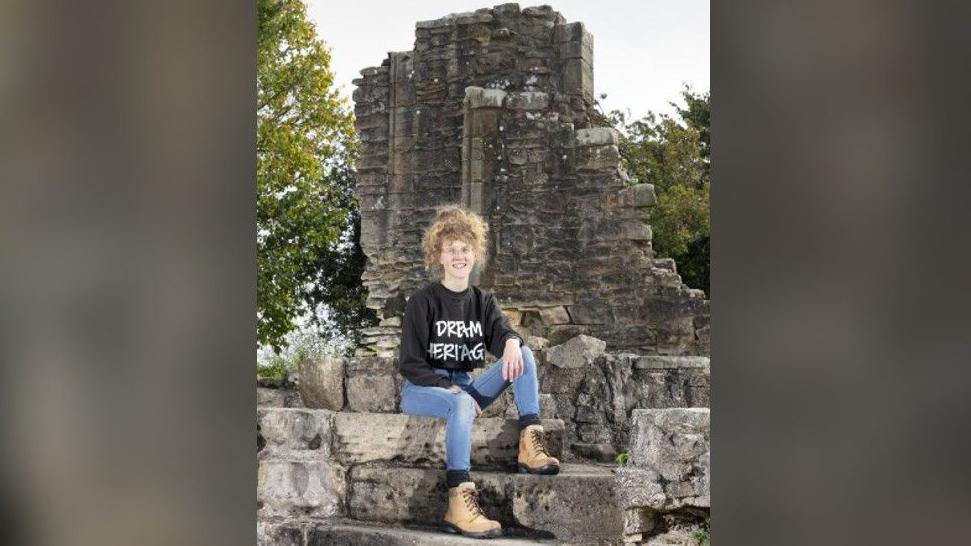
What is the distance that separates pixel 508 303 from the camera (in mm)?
9172

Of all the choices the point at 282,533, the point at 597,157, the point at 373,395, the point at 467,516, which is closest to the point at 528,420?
the point at 467,516

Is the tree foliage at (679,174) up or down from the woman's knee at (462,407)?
up

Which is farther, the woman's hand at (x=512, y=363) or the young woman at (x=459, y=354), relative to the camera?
the woman's hand at (x=512, y=363)

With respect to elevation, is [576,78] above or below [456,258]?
above

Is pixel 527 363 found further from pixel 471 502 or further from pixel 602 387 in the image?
pixel 602 387

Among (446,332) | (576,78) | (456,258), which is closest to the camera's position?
(446,332)

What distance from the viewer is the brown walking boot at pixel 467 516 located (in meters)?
3.78

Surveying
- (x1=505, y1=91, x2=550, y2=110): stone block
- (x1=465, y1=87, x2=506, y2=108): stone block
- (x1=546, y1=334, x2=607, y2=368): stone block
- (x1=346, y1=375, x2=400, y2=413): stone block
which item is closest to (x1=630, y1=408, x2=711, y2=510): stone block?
(x1=346, y1=375, x2=400, y2=413): stone block

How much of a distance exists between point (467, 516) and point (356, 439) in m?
0.62

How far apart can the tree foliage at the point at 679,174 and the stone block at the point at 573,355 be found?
30.4 ft

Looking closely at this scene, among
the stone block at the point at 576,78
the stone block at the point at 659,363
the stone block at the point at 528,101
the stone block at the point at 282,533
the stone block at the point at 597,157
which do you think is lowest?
the stone block at the point at 282,533

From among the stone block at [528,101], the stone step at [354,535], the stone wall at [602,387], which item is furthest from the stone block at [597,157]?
the stone step at [354,535]

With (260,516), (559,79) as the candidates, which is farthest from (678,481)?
(559,79)
